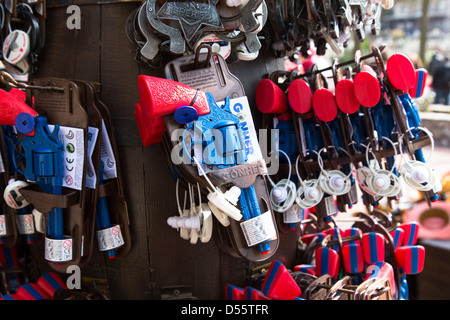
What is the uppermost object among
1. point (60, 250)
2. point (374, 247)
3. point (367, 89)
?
point (367, 89)

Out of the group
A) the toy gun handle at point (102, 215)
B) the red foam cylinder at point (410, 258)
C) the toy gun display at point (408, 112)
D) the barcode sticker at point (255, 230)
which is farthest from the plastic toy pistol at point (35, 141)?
the red foam cylinder at point (410, 258)

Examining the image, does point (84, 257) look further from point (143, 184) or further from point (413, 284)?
point (413, 284)

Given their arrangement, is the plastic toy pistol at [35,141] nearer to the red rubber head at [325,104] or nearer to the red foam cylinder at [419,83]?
the red rubber head at [325,104]

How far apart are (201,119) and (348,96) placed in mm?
530

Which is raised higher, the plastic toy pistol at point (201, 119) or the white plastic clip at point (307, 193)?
the plastic toy pistol at point (201, 119)

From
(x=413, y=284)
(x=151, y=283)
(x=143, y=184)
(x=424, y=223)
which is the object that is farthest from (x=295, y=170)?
(x=424, y=223)

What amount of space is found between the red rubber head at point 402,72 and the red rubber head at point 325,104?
7.9 inches

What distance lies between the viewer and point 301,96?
149cm

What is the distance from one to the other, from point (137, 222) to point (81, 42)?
65 centimetres

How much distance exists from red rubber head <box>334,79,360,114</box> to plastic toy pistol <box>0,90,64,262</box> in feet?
3.00

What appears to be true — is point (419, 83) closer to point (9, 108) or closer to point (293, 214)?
point (293, 214)

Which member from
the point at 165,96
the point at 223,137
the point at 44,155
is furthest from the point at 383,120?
the point at 44,155

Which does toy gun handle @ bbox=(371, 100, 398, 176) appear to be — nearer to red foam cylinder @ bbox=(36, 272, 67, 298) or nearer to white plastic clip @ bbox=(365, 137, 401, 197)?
white plastic clip @ bbox=(365, 137, 401, 197)

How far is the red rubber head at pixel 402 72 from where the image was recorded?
140 centimetres
